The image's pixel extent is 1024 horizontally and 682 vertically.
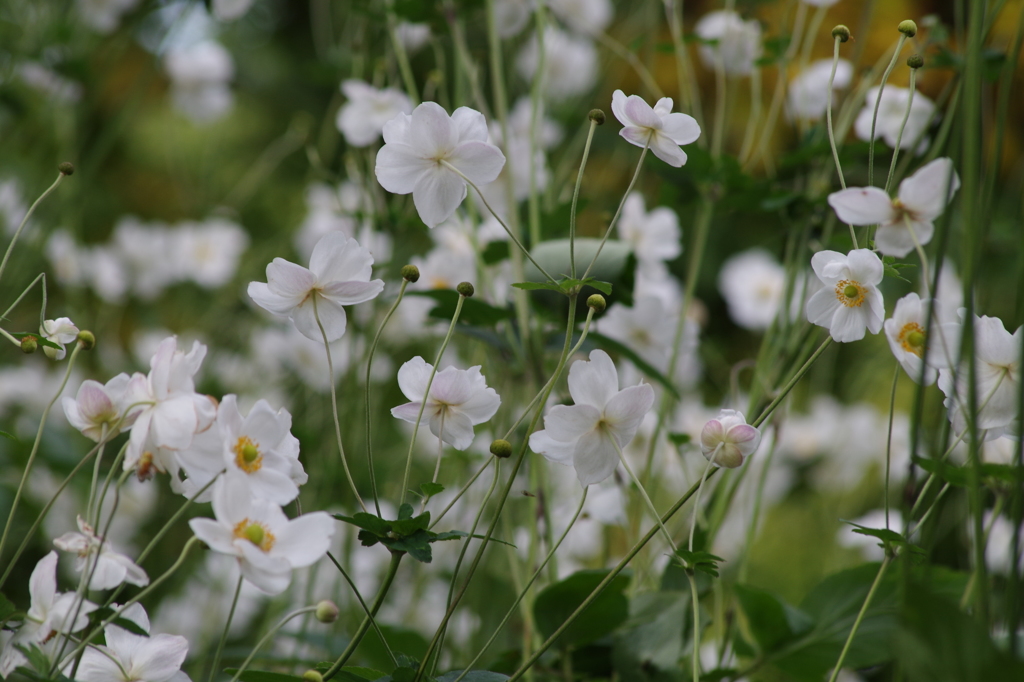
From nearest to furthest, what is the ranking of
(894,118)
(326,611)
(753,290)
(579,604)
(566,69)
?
(326,611), (579,604), (894,118), (566,69), (753,290)

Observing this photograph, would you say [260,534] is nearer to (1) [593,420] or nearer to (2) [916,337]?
(1) [593,420]

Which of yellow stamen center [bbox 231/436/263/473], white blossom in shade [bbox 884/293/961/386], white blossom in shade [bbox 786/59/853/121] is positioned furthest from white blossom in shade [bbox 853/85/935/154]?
yellow stamen center [bbox 231/436/263/473]

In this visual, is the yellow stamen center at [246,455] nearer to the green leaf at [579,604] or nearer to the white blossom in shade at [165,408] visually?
the white blossom in shade at [165,408]

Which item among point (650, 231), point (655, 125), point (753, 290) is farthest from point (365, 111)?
point (753, 290)

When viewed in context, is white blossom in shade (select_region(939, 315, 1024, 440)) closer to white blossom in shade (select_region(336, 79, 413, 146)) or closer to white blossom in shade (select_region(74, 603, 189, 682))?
white blossom in shade (select_region(74, 603, 189, 682))

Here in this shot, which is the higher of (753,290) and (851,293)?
(753,290)

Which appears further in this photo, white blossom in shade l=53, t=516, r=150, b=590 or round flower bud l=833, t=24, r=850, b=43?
round flower bud l=833, t=24, r=850, b=43

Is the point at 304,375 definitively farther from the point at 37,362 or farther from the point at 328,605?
the point at 37,362

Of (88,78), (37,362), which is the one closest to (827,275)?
(88,78)
